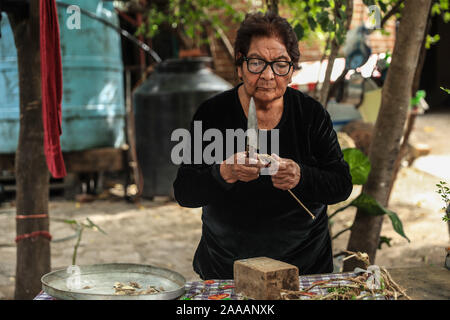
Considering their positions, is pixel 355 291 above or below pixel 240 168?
below

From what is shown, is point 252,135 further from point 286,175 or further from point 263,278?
point 263,278

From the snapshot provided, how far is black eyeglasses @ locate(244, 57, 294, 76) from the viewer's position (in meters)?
1.93

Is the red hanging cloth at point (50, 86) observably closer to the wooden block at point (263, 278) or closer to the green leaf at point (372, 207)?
the wooden block at point (263, 278)

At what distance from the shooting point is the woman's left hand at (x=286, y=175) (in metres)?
1.86

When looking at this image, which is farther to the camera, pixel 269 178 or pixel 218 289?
pixel 269 178

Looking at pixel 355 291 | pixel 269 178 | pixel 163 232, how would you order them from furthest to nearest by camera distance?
pixel 163 232 → pixel 269 178 → pixel 355 291

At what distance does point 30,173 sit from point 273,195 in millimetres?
1669

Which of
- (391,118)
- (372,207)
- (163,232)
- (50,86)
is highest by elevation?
(50,86)

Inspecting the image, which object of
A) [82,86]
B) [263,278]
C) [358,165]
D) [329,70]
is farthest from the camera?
[82,86]

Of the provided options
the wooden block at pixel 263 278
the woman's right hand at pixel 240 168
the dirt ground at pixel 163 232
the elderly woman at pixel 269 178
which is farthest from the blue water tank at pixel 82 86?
the wooden block at pixel 263 278

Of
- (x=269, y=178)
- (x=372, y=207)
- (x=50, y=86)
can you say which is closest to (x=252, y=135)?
(x=269, y=178)

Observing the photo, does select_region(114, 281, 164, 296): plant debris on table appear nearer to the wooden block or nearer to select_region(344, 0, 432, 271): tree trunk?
the wooden block

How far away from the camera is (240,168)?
5.87 feet
